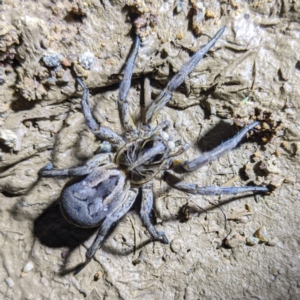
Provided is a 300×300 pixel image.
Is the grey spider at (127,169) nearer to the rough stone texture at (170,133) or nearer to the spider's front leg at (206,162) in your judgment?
the spider's front leg at (206,162)

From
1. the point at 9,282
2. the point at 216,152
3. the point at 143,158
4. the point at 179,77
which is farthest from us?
the point at 9,282

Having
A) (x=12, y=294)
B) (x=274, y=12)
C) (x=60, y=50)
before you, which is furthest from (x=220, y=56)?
(x=12, y=294)

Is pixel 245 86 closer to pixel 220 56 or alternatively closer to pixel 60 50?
pixel 220 56

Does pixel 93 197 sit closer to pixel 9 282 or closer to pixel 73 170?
pixel 73 170

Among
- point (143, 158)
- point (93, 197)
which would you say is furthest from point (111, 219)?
point (143, 158)

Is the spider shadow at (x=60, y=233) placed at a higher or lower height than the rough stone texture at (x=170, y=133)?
lower

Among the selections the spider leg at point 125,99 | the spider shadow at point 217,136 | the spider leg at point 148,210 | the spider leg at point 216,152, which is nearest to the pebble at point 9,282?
the spider leg at point 148,210

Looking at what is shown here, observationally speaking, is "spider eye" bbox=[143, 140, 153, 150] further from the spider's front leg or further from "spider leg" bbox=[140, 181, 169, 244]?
"spider leg" bbox=[140, 181, 169, 244]
